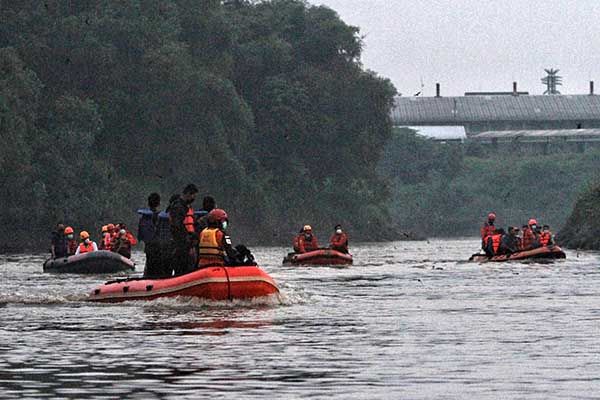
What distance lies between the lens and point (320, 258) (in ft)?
161

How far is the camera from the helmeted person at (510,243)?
49.8 metres

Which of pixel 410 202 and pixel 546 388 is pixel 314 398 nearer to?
pixel 546 388

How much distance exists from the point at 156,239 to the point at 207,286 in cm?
194

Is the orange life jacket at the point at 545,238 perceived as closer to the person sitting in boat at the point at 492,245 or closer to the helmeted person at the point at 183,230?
the person sitting in boat at the point at 492,245

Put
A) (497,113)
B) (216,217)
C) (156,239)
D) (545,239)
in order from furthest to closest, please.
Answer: (497,113), (545,239), (156,239), (216,217)

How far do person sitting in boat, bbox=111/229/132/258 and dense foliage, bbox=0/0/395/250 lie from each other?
21.8 metres

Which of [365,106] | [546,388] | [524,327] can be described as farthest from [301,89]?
[546,388]

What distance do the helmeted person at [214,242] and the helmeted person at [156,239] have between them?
1057 mm

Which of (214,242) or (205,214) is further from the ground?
(205,214)

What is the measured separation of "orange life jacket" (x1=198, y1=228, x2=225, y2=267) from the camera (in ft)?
88.1

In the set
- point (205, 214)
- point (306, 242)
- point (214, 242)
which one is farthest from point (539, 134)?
point (214, 242)

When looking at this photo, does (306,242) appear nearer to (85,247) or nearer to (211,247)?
(85,247)

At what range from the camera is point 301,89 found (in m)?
91.9

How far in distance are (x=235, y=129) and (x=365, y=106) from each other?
11.8 metres
